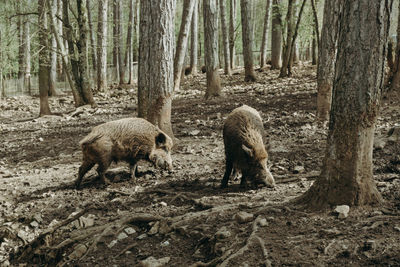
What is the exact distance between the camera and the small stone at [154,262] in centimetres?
408

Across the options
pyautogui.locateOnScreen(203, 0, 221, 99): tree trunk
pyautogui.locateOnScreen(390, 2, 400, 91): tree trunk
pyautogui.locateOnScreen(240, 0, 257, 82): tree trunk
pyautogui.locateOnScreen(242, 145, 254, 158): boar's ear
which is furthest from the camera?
pyautogui.locateOnScreen(240, 0, 257, 82): tree trunk

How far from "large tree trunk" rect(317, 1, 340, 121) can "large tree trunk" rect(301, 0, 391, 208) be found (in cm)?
506

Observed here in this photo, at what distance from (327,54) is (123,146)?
508 centimetres

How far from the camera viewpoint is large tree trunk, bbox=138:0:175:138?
7832mm

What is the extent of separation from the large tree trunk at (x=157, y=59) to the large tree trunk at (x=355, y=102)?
448 cm

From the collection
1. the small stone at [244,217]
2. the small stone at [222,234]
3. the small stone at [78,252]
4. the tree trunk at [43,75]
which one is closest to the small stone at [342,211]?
the small stone at [244,217]

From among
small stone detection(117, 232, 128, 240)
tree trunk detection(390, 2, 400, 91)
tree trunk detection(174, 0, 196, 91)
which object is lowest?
small stone detection(117, 232, 128, 240)

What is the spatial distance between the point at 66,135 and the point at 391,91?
858 centimetres

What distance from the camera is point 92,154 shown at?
257 inches

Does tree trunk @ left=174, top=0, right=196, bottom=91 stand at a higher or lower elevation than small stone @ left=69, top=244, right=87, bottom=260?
higher

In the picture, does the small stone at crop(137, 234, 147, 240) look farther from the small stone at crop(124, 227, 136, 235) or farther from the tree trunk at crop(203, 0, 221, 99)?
the tree trunk at crop(203, 0, 221, 99)

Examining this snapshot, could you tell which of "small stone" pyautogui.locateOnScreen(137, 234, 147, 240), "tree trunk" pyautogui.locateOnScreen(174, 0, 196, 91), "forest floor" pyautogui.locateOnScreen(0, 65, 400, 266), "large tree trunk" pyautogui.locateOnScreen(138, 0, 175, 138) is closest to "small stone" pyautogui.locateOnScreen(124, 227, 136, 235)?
"forest floor" pyautogui.locateOnScreen(0, 65, 400, 266)

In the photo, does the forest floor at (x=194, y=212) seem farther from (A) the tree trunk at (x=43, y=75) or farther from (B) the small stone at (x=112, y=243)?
(A) the tree trunk at (x=43, y=75)

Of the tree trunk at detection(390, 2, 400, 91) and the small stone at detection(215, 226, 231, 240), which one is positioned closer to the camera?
the small stone at detection(215, 226, 231, 240)
